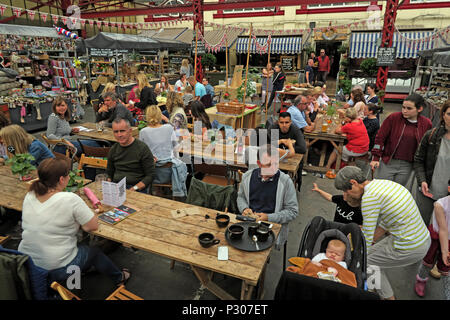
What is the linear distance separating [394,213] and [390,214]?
31mm

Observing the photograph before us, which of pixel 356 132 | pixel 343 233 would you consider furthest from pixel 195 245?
pixel 356 132

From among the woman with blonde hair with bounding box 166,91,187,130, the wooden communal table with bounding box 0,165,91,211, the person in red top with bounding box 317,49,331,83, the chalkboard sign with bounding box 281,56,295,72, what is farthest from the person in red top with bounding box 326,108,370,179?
the chalkboard sign with bounding box 281,56,295,72

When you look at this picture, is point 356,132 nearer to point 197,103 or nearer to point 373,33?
point 197,103

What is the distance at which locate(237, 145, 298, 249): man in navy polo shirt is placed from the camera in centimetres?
298

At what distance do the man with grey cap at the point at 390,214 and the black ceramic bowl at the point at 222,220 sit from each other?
1006mm

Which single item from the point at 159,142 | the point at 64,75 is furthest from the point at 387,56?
the point at 64,75

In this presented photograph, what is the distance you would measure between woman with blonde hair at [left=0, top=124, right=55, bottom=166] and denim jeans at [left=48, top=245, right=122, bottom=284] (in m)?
1.79

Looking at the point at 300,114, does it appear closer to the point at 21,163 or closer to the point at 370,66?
the point at 21,163

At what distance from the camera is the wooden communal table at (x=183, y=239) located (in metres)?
2.13

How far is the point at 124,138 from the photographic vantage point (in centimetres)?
358

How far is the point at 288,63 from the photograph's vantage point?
17.0 metres

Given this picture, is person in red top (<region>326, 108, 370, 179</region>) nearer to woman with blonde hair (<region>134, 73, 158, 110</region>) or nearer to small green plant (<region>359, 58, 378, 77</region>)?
woman with blonde hair (<region>134, 73, 158, 110</region>)

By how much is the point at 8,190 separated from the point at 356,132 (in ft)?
17.1

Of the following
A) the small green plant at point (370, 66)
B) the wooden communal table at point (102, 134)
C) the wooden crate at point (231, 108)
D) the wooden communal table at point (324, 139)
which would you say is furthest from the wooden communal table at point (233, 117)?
the small green plant at point (370, 66)
